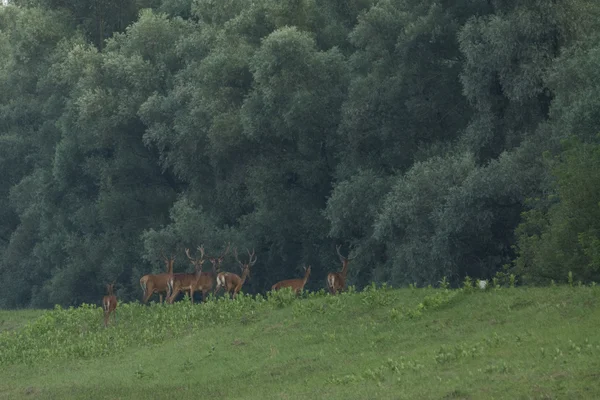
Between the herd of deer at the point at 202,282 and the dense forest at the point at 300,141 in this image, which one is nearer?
the herd of deer at the point at 202,282

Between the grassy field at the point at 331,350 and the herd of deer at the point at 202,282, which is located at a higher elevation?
the grassy field at the point at 331,350

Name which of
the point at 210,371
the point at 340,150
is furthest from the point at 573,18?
the point at 210,371

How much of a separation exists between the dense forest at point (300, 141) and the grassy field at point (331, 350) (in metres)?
4.98

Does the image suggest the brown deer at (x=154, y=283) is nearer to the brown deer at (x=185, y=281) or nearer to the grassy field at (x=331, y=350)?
the brown deer at (x=185, y=281)

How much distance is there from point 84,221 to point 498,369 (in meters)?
39.3

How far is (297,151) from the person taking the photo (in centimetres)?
4662

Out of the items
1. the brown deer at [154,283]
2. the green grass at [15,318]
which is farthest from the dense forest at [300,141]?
the green grass at [15,318]

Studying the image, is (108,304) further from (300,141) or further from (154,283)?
(300,141)

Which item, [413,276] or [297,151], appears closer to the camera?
[413,276]

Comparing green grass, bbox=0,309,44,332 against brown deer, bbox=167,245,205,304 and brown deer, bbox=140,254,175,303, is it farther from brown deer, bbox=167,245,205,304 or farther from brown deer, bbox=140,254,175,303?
brown deer, bbox=167,245,205,304

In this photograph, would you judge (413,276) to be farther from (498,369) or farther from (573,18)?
(498,369)

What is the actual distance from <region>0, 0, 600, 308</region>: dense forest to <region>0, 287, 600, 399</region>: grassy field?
4.98m

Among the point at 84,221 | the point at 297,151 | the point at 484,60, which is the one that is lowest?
the point at 84,221

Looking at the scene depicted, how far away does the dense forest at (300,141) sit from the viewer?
34281 mm
